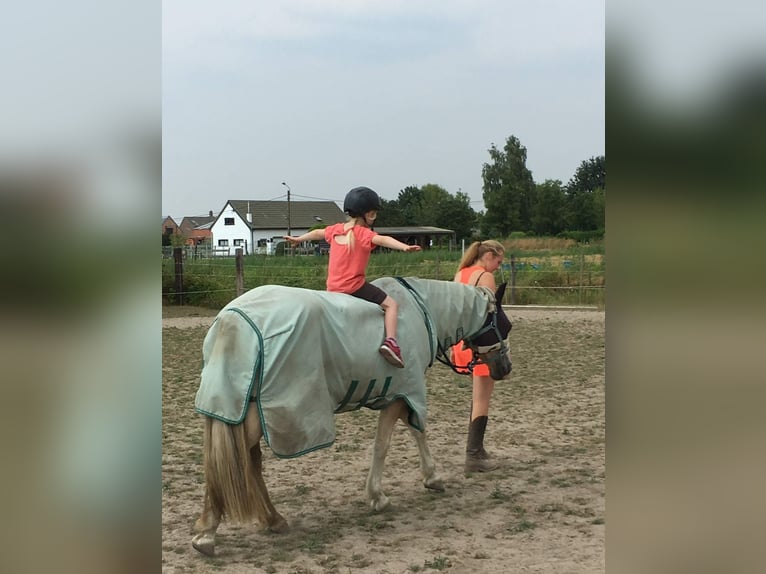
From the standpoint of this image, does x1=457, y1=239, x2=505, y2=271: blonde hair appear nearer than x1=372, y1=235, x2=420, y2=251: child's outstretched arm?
No

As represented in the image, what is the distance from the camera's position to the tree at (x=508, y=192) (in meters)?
45.2

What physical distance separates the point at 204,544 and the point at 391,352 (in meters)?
1.43

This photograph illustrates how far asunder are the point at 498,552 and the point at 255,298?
1.88 m

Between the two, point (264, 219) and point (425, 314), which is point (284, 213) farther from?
point (425, 314)

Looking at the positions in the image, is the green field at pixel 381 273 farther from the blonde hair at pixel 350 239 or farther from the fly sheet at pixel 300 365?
the fly sheet at pixel 300 365

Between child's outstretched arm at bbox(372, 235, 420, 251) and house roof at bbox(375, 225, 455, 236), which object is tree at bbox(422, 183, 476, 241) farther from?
child's outstretched arm at bbox(372, 235, 420, 251)

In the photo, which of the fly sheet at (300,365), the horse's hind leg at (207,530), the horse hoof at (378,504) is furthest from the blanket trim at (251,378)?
the horse hoof at (378,504)

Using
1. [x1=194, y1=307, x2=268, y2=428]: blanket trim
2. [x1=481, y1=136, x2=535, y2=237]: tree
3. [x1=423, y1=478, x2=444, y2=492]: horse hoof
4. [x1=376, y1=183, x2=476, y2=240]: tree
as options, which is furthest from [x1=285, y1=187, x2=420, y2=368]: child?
[x1=376, y1=183, x2=476, y2=240]: tree

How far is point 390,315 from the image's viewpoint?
14.0 feet

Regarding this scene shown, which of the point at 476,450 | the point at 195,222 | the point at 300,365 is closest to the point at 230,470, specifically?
the point at 300,365

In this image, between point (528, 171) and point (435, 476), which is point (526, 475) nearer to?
point (435, 476)

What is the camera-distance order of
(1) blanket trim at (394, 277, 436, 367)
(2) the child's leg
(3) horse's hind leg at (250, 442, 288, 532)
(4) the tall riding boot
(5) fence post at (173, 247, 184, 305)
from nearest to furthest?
(3) horse's hind leg at (250, 442, 288, 532) → (2) the child's leg → (1) blanket trim at (394, 277, 436, 367) → (4) the tall riding boot → (5) fence post at (173, 247, 184, 305)

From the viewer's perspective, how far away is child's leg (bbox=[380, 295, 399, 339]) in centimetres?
421
